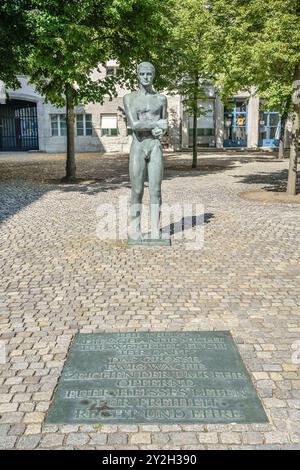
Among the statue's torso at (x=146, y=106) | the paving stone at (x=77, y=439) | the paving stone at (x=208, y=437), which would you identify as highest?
the statue's torso at (x=146, y=106)

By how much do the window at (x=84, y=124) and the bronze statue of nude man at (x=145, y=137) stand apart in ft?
95.9

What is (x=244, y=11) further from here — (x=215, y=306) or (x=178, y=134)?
(x=178, y=134)

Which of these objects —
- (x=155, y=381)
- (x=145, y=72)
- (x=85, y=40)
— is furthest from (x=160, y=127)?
(x=85, y=40)

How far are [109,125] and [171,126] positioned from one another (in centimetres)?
480

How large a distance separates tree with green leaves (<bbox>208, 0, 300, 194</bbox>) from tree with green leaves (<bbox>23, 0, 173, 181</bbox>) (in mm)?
2836

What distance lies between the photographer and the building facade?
35531mm

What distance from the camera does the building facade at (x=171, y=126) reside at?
35531mm

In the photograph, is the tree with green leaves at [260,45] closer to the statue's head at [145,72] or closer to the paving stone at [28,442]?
the statue's head at [145,72]

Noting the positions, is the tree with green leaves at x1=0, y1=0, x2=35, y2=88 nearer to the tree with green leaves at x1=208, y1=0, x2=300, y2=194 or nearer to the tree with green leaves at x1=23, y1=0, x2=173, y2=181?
the tree with green leaves at x1=23, y1=0, x2=173, y2=181

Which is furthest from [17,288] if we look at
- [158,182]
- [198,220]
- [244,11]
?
[244,11]

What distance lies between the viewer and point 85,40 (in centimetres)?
1368

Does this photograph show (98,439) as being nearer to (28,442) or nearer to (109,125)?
(28,442)

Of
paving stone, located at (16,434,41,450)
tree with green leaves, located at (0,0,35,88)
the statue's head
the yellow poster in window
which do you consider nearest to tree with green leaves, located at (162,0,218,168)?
tree with green leaves, located at (0,0,35,88)

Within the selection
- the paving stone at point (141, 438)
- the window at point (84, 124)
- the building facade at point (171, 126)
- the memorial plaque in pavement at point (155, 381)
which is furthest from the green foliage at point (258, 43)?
the window at point (84, 124)
